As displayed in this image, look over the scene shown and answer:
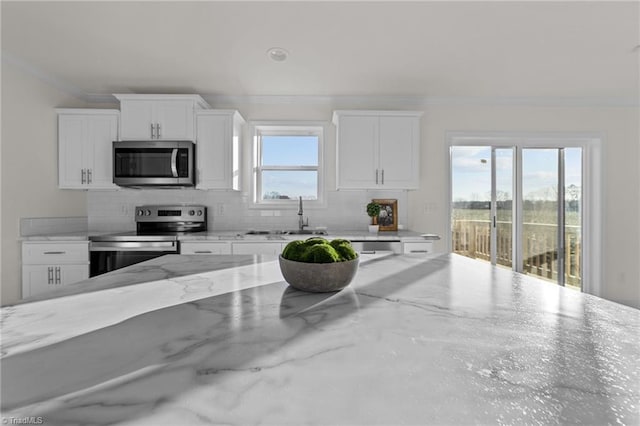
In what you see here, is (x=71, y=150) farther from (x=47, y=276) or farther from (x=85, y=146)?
(x=47, y=276)

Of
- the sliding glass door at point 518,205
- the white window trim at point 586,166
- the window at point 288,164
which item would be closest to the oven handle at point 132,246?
the window at point 288,164

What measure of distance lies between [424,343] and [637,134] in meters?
4.91

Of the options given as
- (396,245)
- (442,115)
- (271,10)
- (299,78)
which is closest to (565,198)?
(442,115)

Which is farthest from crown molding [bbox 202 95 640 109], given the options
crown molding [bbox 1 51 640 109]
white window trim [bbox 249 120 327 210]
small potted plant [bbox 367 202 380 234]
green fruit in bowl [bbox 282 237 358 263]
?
green fruit in bowl [bbox 282 237 358 263]

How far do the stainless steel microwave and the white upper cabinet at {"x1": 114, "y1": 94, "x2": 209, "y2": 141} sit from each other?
0.34ft

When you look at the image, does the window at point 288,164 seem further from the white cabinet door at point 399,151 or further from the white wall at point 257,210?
the white cabinet door at point 399,151

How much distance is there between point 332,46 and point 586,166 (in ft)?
11.4

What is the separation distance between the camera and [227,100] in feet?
11.6

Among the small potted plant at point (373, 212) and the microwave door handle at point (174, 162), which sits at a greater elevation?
the microwave door handle at point (174, 162)

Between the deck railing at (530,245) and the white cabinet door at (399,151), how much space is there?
39.2 inches

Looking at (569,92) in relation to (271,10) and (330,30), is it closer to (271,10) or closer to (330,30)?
(330,30)

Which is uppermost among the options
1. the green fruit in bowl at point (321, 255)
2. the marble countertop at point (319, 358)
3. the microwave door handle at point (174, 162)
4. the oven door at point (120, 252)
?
the microwave door handle at point (174, 162)

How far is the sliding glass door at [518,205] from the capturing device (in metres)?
3.71

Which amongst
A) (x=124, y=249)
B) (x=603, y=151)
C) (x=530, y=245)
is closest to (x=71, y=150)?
(x=124, y=249)
